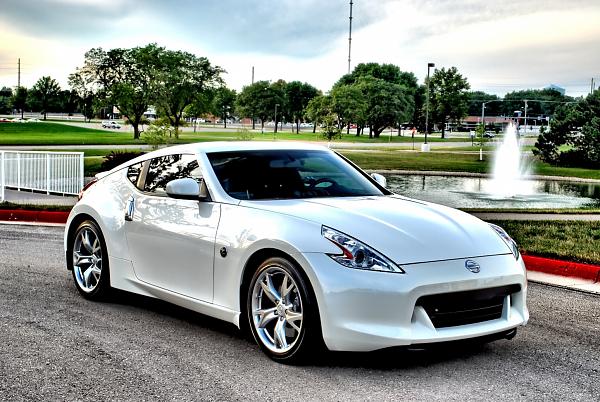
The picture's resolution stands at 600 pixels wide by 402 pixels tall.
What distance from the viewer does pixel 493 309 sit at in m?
5.14

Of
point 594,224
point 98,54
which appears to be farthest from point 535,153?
point 98,54

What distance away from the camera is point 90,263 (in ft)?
24.0

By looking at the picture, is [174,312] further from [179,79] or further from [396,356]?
[179,79]

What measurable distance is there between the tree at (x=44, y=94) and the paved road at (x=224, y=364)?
149478 mm

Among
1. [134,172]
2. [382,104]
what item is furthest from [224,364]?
[382,104]

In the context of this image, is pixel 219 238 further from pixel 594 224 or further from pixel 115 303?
pixel 594 224

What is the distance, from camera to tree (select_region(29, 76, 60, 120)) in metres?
148

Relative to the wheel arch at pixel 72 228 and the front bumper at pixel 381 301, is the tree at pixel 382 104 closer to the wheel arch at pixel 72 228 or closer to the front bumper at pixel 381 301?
the wheel arch at pixel 72 228

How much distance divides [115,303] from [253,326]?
2.28 m

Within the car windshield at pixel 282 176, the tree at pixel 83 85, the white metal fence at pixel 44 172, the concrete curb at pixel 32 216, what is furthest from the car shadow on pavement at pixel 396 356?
the tree at pixel 83 85

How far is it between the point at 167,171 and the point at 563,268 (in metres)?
5.11

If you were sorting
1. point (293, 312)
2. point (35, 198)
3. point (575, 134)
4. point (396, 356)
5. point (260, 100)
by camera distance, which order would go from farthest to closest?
point (260, 100)
point (575, 134)
point (35, 198)
point (396, 356)
point (293, 312)

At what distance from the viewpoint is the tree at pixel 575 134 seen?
131 ft

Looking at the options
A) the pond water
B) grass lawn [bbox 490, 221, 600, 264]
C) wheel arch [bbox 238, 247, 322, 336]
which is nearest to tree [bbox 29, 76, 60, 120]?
the pond water
